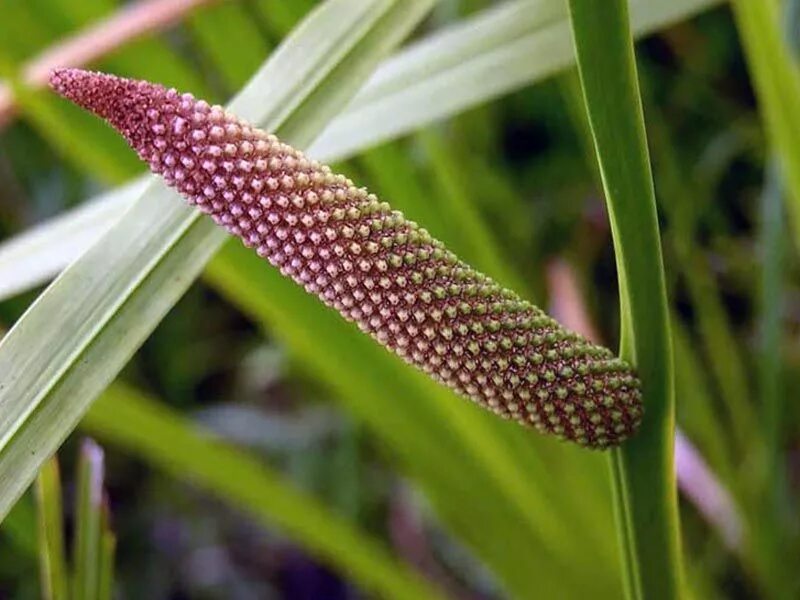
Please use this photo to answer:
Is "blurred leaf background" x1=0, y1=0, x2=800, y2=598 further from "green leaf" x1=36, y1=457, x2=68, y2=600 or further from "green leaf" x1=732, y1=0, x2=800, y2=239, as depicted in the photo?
"green leaf" x1=36, y1=457, x2=68, y2=600

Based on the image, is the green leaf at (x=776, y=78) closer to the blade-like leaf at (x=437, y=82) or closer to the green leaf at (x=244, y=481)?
the blade-like leaf at (x=437, y=82)

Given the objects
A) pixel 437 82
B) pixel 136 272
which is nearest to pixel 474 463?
pixel 437 82

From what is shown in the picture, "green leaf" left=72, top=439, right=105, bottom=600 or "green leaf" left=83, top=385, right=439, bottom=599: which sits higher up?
"green leaf" left=83, top=385, right=439, bottom=599

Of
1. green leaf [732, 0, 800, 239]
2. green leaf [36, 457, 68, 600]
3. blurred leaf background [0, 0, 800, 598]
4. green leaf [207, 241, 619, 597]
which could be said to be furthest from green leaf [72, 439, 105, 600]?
green leaf [732, 0, 800, 239]

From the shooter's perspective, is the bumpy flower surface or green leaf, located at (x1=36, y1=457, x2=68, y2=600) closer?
the bumpy flower surface

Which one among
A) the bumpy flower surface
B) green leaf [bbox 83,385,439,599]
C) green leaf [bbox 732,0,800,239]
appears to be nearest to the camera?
the bumpy flower surface

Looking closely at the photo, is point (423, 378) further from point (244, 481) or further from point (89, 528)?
point (89, 528)

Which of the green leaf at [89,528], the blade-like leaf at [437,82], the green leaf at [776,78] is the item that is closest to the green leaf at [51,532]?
the green leaf at [89,528]

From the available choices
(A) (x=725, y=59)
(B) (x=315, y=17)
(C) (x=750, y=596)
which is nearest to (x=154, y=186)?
(B) (x=315, y=17)
